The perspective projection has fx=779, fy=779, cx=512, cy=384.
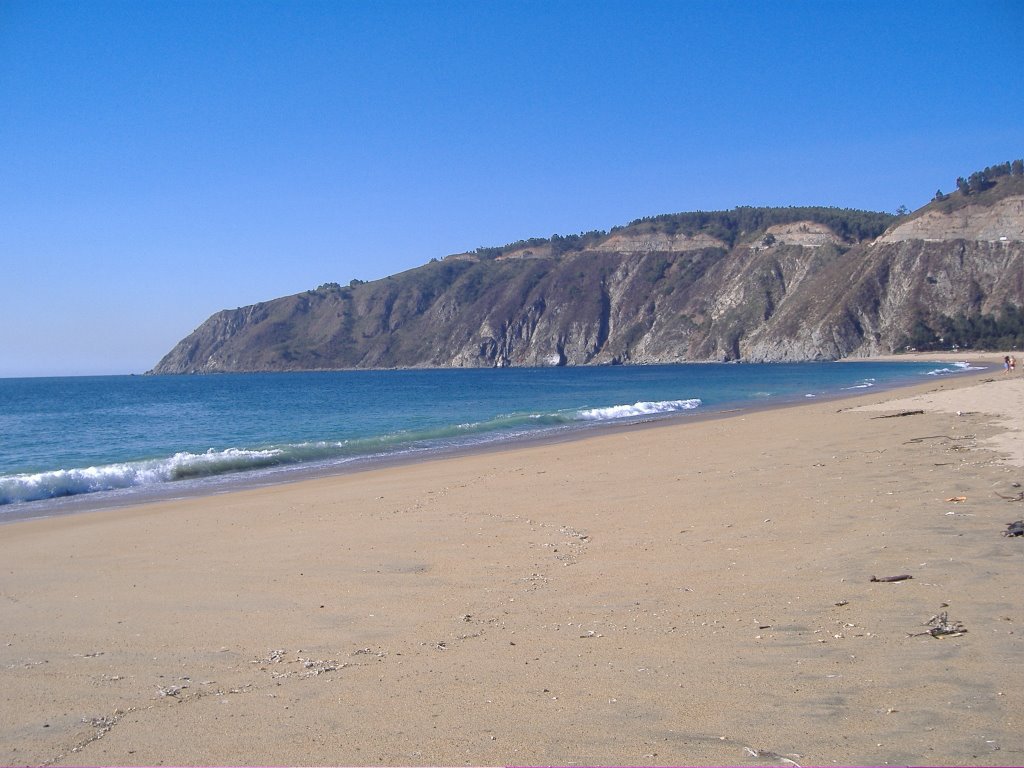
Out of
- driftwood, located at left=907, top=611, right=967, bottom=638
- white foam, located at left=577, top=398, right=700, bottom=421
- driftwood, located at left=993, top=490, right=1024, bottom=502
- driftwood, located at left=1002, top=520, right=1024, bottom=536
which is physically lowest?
white foam, located at left=577, top=398, right=700, bottom=421

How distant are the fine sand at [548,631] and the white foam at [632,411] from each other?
73.3 feet

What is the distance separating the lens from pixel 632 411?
35.7 meters

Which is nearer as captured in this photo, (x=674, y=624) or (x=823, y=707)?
(x=823, y=707)

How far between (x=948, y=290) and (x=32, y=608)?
135835mm

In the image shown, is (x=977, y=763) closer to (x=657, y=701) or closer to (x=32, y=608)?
(x=657, y=701)

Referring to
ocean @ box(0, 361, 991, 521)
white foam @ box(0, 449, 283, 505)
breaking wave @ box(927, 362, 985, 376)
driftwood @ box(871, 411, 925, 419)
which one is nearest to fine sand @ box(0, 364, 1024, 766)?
white foam @ box(0, 449, 283, 505)

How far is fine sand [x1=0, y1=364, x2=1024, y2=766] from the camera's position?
385cm

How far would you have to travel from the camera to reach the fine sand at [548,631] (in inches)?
152

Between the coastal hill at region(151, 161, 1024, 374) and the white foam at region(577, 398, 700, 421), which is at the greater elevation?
the coastal hill at region(151, 161, 1024, 374)

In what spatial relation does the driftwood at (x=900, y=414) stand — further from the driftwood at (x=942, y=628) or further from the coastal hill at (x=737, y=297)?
the coastal hill at (x=737, y=297)

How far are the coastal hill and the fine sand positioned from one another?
111m

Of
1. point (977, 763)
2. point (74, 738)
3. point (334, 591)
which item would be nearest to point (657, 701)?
point (977, 763)

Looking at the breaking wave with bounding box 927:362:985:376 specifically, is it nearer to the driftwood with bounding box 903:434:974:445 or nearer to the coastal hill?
the coastal hill

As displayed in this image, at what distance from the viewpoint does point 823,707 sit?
13.0 feet
